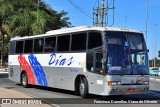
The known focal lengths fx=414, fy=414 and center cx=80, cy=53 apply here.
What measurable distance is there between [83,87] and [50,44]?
13.7 feet

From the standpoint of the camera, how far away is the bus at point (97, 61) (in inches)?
655

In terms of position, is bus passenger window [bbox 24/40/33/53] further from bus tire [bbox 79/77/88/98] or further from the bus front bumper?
the bus front bumper

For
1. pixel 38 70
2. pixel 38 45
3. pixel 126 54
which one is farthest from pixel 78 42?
pixel 38 70

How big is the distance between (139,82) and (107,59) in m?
1.75

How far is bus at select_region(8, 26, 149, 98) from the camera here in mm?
16641

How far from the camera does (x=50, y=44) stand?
21391mm

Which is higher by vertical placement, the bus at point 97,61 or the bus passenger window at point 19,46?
the bus passenger window at point 19,46

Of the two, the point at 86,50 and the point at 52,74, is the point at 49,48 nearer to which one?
the point at 52,74

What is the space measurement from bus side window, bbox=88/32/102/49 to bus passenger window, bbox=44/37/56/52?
3538mm

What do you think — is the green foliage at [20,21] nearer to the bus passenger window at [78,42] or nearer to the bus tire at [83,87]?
the bus passenger window at [78,42]

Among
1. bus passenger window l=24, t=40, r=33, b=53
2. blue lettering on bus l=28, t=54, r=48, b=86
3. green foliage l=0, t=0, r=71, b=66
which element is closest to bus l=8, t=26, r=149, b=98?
blue lettering on bus l=28, t=54, r=48, b=86

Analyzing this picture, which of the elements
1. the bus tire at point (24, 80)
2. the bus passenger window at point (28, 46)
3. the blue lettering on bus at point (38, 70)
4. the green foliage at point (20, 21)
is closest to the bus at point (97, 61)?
the blue lettering on bus at point (38, 70)

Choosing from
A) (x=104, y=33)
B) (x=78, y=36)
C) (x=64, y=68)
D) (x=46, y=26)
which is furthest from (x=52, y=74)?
(x=46, y=26)

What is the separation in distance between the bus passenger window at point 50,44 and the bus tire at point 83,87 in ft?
10.7
